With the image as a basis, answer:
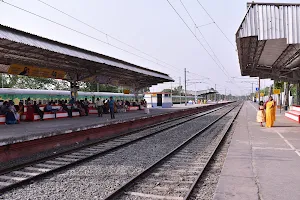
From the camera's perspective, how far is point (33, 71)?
18328mm

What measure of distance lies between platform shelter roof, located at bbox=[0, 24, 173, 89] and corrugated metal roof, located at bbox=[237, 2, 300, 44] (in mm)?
8825

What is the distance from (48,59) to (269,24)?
1219 cm

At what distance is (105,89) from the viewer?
7331 centimetres

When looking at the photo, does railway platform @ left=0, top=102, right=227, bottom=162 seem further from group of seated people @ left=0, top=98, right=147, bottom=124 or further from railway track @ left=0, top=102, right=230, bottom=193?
group of seated people @ left=0, top=98, right=147, bottom=124

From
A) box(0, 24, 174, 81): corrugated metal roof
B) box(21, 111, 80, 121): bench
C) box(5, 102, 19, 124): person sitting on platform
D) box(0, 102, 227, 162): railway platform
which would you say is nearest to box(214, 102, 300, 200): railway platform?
box(0, 102, 227, 162): railway platform

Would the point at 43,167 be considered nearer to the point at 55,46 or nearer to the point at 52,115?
the point at 55,46

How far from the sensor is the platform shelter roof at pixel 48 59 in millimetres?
12367

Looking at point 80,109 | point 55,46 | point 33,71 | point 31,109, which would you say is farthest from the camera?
point 80,109

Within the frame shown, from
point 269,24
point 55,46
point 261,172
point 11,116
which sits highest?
point 269,24

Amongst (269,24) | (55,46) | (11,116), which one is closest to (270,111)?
(269,24)

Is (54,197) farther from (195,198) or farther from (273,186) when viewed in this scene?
(273,186)

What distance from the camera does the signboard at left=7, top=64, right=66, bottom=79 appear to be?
17062 millimetres

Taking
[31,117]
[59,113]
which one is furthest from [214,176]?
[59,113]

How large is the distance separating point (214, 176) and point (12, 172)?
4.69 meters
